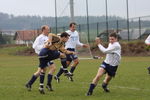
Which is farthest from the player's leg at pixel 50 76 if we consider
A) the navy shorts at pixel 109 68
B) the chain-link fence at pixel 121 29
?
the chain-link fence at pixel 121 29

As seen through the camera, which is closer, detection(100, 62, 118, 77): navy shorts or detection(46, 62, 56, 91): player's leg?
detection(100, 62, 118, 77): navy shorts

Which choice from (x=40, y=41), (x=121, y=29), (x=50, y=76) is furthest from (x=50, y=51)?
(x=121, y=29)

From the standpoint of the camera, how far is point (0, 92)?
13.3 metres

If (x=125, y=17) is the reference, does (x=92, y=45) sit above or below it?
below

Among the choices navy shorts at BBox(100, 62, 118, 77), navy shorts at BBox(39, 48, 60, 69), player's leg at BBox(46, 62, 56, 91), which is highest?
navy shorts at BBox(39, 48, 60, 69)

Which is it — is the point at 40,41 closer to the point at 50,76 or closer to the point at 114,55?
the point at 50,76

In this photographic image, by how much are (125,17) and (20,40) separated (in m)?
39.4

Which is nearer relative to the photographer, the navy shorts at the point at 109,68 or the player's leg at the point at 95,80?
the player's leg at the point at 95,80

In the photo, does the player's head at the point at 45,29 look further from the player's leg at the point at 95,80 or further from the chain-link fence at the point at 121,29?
the chain-link fence at the point at 121,29

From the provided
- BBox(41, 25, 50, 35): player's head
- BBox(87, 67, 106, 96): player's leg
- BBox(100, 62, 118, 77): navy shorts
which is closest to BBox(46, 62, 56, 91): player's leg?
BBox(41, 25, 50, 35): player's head

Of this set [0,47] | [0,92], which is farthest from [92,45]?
[0,92]

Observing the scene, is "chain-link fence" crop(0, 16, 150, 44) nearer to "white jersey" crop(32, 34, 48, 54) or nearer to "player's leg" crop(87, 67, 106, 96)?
"white jersey" crop(32, 34, 48, 54)

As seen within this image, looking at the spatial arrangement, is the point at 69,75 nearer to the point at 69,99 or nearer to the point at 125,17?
the point at 69,99

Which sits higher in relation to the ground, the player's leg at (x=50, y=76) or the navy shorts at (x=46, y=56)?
the navy shorts at (x=46, y=56)
